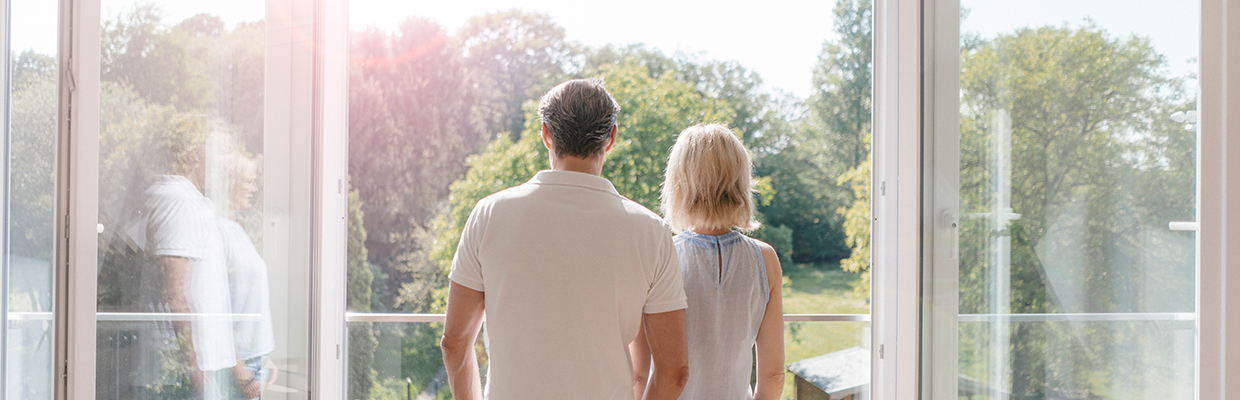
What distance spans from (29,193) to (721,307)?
1574 mm

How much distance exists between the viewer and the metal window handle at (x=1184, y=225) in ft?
3.54

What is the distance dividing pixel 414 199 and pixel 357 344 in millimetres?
2508

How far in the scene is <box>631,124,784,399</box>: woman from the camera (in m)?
1.24

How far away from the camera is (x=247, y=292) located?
188cm

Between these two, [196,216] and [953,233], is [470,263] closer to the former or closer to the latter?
[196,216]

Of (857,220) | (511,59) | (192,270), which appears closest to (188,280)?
(192,270)

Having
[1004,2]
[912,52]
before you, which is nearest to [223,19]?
[912,52]

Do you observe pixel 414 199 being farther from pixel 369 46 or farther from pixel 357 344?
pixel 357 344

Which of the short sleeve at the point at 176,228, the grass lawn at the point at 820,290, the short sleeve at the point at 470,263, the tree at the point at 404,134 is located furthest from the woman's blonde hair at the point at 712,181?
the grass lawn at the point at 820,290

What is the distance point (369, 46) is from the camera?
16.9 ft

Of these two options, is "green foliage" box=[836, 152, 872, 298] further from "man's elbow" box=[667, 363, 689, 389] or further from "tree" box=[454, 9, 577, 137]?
"man's elbow" box=[667, 363, 689, 389]

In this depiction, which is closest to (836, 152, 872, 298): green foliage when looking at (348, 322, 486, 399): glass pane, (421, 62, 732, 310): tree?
(421, 62, 732, 310): tree
